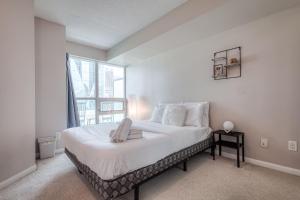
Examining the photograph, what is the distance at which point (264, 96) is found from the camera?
95.2 inches

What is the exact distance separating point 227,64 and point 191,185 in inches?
85.0

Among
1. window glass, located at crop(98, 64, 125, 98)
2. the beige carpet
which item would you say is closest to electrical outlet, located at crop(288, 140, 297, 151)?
the beige carpet

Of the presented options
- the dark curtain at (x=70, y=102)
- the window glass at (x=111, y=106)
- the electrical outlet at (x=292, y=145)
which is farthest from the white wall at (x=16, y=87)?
the electrical outlet at (x=292, y=145)

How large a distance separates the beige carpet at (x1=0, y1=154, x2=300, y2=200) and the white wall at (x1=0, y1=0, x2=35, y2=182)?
0.35 metres

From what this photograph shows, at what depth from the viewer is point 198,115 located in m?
2.95

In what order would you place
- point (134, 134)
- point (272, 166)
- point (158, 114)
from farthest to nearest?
point (158, 114) < point (272, 166) < point (134, 134)

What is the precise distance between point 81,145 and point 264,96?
109 inches

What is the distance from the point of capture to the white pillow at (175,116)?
2994 millimetres

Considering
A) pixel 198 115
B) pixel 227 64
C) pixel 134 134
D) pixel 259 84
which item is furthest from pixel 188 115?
pixel 134 134

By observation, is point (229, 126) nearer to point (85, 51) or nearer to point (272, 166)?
point (272, 166)

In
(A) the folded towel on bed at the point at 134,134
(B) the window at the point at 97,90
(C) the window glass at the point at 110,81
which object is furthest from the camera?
(C) the window glass at the point at 110,81

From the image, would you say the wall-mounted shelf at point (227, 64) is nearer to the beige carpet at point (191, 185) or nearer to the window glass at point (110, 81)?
the beige carpet at point (191, 185)

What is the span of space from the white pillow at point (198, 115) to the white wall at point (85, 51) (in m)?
3.19

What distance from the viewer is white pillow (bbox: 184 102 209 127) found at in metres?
2.93
